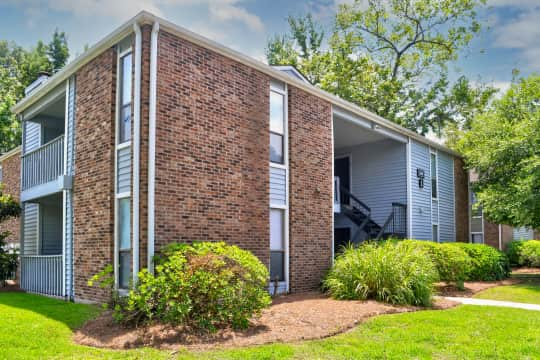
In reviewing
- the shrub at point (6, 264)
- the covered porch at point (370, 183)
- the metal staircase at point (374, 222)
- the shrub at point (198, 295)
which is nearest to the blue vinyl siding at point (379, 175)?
the covered porch at point (370, 183)

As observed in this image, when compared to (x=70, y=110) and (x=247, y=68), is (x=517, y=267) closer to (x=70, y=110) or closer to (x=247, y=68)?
(x=247, y=68)

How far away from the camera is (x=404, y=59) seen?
95.1 ft

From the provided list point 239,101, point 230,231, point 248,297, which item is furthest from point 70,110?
point 248,297

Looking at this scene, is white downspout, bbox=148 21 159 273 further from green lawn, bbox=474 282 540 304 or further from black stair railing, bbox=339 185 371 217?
black stair railing, bbox=339 185 371 217

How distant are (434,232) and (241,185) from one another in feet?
35.2

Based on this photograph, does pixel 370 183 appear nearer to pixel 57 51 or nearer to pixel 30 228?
pixel 30 228

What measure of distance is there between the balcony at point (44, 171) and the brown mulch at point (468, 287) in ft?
31.8

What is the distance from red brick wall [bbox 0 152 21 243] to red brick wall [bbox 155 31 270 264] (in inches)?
404

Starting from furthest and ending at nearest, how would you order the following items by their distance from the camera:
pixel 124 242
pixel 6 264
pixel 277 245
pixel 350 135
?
pixel 350 135
pixel 6 264
pixel 277 245
pixel 124 242

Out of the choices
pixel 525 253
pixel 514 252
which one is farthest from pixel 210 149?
pixel 514 252

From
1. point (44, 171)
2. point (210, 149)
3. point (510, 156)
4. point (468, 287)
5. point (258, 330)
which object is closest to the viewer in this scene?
point (258, 330)

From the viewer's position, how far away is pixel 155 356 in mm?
5691

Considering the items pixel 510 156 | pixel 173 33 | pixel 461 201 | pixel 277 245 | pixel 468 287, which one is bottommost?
pixel 468 287

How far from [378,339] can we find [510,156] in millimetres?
12254
